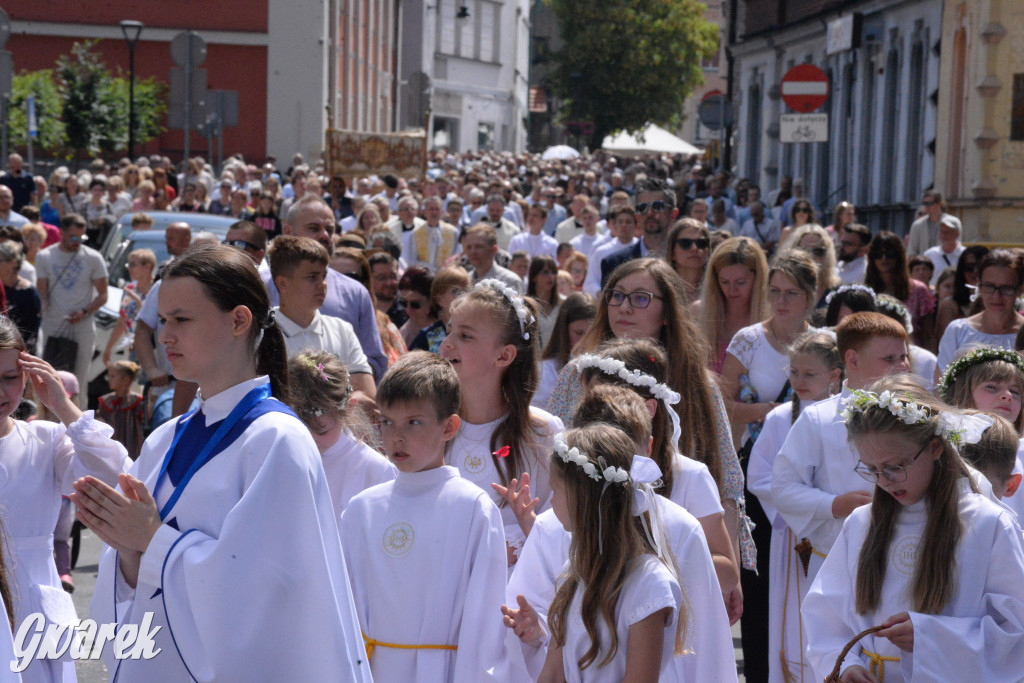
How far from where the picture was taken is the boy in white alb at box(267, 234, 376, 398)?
6.95 meters

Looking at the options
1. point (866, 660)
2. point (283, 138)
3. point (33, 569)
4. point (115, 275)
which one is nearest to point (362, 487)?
point (33, 569)

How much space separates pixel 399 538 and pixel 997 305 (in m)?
4.61

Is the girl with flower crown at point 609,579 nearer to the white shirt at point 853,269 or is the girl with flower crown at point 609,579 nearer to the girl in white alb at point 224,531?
the girl in white alb at point 224,531

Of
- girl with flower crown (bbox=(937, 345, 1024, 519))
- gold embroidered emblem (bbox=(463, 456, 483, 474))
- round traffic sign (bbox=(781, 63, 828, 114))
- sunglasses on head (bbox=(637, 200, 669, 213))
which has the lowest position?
gold embroidered emblem (bbox=(463, 456, 483, 474))

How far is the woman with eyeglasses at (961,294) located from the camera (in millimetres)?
9750

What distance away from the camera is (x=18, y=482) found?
482 centimetres

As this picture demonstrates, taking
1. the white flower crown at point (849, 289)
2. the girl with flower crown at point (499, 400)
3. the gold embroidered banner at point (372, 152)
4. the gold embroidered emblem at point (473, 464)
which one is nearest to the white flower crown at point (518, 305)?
the girl with flower crown at point (499, 400)

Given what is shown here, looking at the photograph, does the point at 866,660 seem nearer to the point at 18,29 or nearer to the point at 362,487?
the point at 362,487

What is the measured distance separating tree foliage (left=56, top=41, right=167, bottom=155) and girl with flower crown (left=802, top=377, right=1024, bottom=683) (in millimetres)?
35022

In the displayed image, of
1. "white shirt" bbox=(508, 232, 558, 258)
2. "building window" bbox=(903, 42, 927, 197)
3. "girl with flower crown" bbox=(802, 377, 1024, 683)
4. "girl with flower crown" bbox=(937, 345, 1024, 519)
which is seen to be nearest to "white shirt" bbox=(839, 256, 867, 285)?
"white shirt" bbox=(508, 232, 558, 258)

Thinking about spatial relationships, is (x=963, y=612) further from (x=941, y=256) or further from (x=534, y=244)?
(x=534, y=244)

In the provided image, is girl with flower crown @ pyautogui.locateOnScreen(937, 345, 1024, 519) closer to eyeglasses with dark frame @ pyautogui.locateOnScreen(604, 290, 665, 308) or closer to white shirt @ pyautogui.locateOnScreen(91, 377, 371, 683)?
eyeglasses with dark frame @ pyautogui.locateOnScreen(604, 290, 665, 308)

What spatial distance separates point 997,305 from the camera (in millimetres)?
7660

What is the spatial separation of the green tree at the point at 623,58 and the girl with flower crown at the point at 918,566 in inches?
2595
